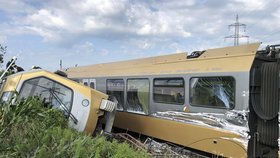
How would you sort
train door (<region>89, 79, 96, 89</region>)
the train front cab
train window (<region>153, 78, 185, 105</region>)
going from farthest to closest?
train door (<region>89, 79, 96, 89</region>) < train window (<region>153, 78, 185, 105</region>) < the train front cab

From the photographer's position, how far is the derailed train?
8312mm

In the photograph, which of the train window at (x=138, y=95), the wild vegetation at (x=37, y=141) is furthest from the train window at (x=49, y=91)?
the train window at (x=138, y=95)

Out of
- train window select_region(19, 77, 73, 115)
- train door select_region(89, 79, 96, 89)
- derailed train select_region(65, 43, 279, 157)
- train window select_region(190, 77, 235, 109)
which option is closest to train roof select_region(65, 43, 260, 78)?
derailed train select_region(65, 43, 279, 157)

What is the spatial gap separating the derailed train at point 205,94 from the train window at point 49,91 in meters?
3.37

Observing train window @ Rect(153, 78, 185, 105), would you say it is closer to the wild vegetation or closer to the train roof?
the train roof

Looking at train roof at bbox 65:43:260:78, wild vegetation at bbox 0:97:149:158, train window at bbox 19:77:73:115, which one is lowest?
wild vegetation at bbox 0:97:149:158

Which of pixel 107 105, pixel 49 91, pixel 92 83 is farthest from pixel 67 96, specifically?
pixel 92 83

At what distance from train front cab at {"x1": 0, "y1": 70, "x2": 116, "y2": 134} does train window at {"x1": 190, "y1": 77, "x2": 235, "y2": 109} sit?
100 inches

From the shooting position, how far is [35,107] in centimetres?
592

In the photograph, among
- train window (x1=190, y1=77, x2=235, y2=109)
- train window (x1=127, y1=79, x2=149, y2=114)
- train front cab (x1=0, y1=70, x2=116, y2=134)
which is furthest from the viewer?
train window (x1=127, y1=79, x2=149, y2=114)

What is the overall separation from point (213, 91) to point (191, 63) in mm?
1188

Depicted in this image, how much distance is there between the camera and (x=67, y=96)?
27.4 feet

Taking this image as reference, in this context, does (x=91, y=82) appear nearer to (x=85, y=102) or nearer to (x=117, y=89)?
(x=117, y=89)

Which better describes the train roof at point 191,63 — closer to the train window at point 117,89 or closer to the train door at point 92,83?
the train window at point 117,89
